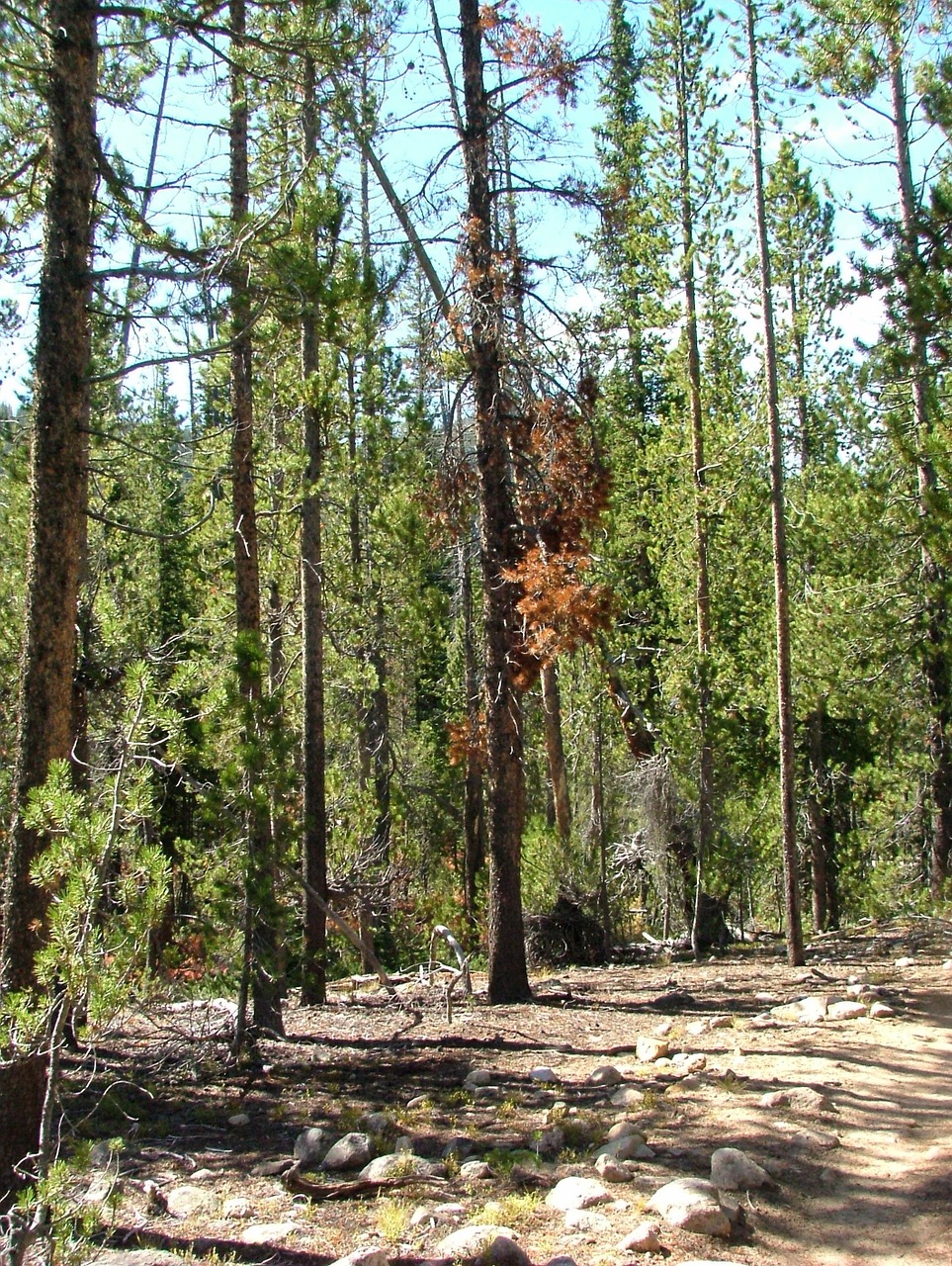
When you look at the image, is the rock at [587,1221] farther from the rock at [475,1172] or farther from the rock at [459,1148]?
the rock at [459,1148]

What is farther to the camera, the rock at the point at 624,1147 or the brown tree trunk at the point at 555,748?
the brown tree trunk at the point at 555,748

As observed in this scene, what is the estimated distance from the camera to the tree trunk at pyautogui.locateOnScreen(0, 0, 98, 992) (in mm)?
6177

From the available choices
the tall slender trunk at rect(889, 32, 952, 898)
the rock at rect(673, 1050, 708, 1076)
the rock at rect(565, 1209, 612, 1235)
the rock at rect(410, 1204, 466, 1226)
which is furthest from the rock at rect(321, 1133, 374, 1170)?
the tall slender trunk at rect(889, 32, 952, 898)

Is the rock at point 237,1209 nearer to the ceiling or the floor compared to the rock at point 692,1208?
nearer to the floor

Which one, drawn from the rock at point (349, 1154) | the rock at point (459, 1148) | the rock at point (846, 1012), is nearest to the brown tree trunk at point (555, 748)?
the rock at point (846, 1012)

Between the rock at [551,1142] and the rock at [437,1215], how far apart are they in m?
0.93

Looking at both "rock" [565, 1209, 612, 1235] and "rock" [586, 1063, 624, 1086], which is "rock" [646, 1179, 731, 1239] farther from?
"rock" [586, 1063, 624, 1086]

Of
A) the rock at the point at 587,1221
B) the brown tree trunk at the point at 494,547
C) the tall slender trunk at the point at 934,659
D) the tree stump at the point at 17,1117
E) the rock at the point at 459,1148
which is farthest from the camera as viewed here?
the tall slender trunk at the point at 934,659

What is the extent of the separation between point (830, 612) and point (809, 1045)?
872cm

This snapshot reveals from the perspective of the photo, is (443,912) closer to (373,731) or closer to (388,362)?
(373,731)

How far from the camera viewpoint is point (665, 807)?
691 inches

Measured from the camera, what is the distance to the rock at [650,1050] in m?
8.70

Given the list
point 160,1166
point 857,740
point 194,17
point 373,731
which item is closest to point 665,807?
point 373,731

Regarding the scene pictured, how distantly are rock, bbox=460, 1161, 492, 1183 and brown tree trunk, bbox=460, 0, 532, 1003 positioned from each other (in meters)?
5.14
